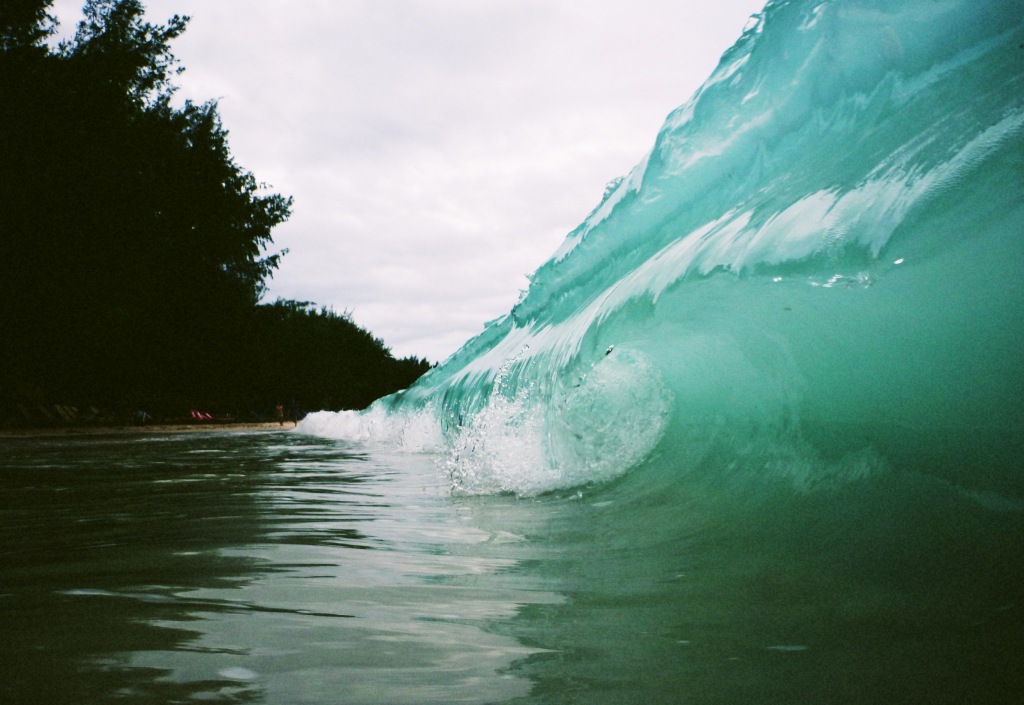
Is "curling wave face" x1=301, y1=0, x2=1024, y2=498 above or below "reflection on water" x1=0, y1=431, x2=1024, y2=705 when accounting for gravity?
above

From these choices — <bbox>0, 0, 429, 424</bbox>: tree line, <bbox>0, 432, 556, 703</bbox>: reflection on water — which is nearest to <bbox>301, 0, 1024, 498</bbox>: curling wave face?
<bbox>0, 432, 556, 703</bbox>: reflection on water

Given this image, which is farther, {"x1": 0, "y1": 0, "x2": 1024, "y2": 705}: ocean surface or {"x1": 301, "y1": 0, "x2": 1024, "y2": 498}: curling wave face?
{"x1": 301, "y1": 0, "x2": 1024, "y2": 498}: curling wave face

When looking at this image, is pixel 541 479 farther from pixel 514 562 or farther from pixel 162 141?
pixel 162 141

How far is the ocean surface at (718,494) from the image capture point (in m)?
1.39

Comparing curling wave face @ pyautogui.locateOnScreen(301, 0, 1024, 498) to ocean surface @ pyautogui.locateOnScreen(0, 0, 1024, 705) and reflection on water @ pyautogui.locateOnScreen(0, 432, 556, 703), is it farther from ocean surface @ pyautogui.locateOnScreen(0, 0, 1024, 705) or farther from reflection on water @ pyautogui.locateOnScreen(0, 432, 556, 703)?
reflection on water @ pyautogui.locateOnScreen(0, 432, 556, 703)

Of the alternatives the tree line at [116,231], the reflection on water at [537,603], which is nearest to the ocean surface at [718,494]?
the reflection on water at [537,603]

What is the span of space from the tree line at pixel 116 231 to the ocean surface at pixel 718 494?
1306cm

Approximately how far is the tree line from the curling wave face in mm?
14332

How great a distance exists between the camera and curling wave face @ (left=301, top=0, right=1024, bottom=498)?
102 inches

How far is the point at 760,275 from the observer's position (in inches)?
123

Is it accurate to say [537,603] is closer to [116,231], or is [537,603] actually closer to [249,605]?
[249,605]

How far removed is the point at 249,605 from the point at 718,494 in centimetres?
227

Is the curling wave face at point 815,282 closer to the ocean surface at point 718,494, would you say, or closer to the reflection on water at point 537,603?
the ocean surface at point 718,494

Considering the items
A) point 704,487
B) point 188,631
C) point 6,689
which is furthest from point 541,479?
point 6,689
